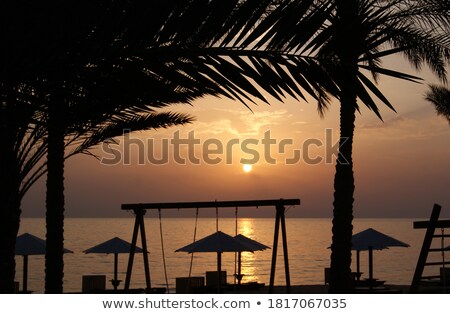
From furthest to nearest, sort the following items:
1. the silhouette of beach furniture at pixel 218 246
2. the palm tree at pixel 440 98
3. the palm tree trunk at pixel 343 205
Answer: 1. the palm tree at pixel 440 98
2. the silhouette of beach furniture at pixel 218 246
3. the palm tree trunk at pixel 343 205

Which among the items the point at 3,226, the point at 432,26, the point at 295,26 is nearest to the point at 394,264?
the point at 432,26

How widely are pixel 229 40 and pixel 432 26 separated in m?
15.4

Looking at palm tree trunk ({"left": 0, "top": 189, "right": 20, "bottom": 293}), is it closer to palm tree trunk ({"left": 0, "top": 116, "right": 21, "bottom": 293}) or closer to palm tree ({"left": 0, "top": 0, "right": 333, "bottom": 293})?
palm tree trunk ({"left": 0, "top": 116, "right": 21, "bottom": 293})

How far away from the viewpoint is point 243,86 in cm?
406

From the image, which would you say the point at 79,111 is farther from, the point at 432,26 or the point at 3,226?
the point at 432,26

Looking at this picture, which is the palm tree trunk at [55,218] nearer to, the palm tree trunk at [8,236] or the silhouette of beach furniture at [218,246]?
the palm tree trunk at [8,236]

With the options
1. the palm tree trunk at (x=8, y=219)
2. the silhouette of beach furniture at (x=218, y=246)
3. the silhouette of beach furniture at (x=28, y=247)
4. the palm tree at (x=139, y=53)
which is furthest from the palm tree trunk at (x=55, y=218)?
the palm tree at (x=139, y=53)

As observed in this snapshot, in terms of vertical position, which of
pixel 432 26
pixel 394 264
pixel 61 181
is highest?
pixel 432 26

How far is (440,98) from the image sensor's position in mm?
31219

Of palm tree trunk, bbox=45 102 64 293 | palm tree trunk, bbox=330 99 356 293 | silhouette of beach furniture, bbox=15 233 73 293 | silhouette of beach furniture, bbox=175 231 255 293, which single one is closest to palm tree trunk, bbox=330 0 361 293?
palm tree trunk, bbox=330 99 356 293

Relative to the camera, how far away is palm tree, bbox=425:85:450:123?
30811 millimetres

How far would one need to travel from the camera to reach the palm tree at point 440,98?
3081cm

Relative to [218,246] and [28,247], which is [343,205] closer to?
[218,246]
